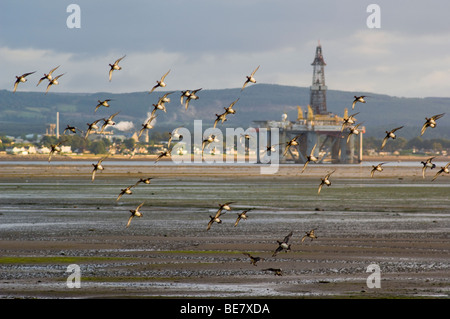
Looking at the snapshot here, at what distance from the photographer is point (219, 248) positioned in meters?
36.2

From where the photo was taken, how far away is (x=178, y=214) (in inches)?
2071

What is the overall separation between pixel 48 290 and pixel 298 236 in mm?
17161

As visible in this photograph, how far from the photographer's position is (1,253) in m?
34.4

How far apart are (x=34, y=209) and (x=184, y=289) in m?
31.2

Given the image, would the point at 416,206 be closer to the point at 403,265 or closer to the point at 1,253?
the point at 403,265

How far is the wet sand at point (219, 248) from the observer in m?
26.8

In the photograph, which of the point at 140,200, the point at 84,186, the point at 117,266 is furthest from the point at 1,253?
the point at 84,186

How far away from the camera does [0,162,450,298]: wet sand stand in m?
26.8

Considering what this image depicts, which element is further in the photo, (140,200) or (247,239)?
(140,200)
